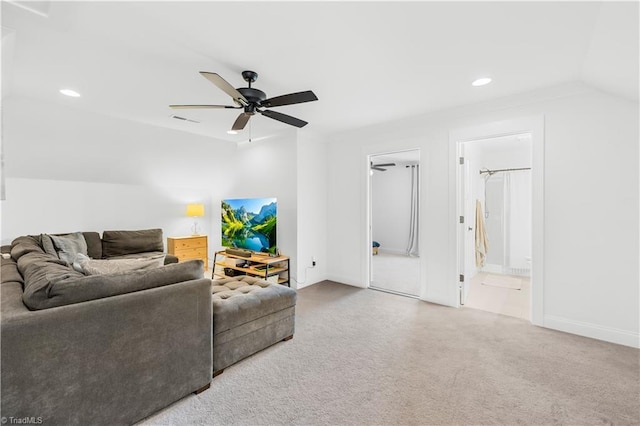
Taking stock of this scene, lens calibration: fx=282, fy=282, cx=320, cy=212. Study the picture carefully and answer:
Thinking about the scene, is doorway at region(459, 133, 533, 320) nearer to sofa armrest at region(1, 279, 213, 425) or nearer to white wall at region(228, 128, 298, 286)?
white wall at region(228, 128, 298, 286)

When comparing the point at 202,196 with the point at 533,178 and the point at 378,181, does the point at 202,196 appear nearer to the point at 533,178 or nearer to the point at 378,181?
the point at 378,181

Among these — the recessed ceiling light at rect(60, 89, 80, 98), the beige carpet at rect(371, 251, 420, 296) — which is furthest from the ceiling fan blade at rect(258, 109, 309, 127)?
the beige carpet at rect(371, 251, 420, 296)

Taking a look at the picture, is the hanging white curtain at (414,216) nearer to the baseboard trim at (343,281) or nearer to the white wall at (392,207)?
the white wall at (392,207)

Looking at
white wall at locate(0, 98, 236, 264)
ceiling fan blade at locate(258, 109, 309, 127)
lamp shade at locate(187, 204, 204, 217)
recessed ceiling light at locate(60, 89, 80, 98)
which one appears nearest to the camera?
ceiling fan blade at locate(258, 109, 309, 127)

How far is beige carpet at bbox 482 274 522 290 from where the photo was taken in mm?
4369

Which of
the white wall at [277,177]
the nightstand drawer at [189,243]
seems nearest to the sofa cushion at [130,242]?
the nightstand drawer at [189,243]

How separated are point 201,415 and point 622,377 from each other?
116 inches

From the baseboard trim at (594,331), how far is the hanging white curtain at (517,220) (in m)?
2.44

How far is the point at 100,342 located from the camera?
146 centimetres

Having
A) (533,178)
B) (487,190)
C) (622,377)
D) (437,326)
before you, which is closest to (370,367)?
(437,326)

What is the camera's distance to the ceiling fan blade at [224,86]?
6.25ft

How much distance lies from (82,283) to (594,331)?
13.3ft

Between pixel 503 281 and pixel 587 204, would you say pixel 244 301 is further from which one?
pixel 503 281

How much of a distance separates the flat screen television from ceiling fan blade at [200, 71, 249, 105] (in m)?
1.90
